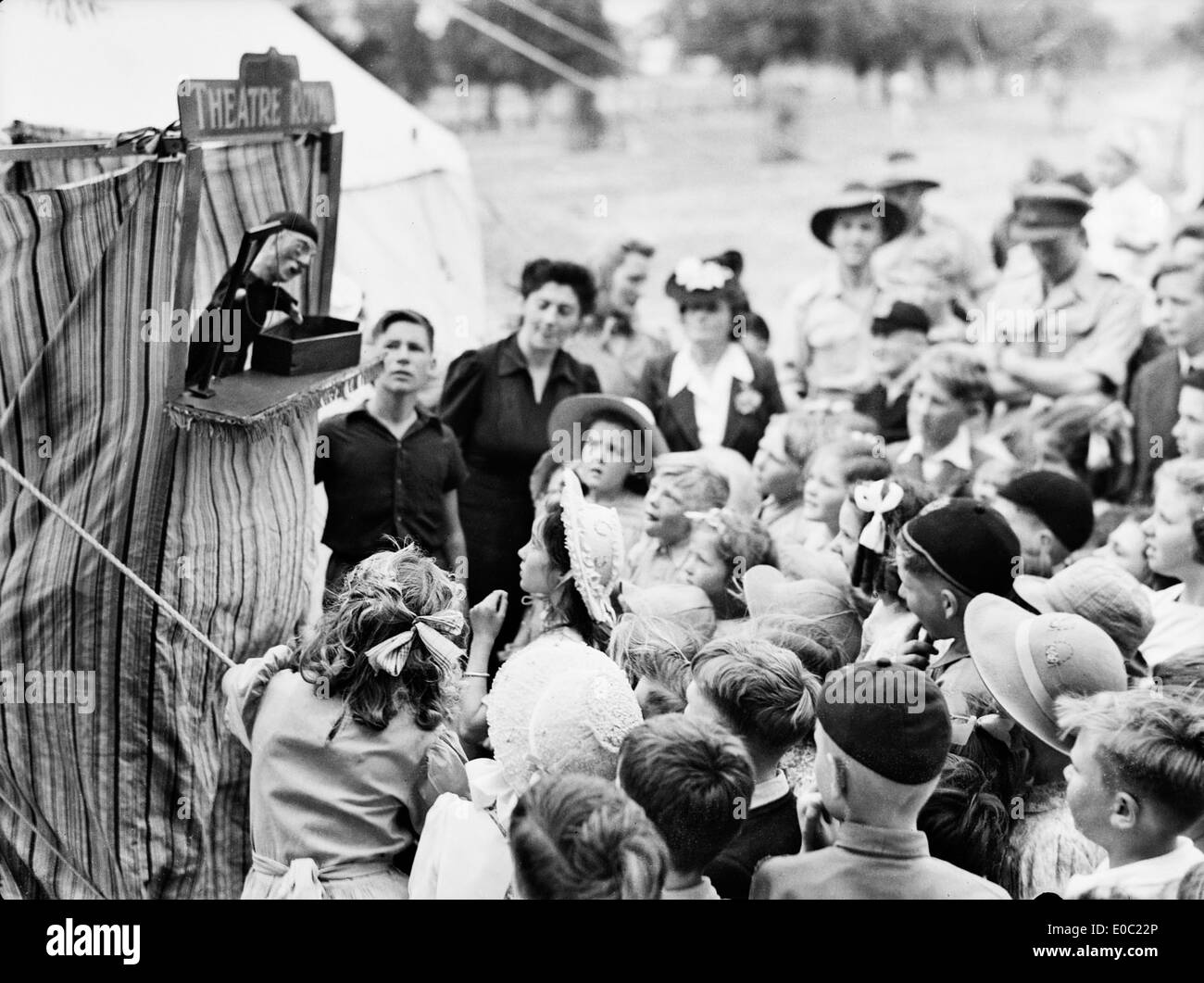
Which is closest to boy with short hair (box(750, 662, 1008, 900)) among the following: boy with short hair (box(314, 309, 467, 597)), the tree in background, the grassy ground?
boy with short hair (box(314, 309, 467, 597))

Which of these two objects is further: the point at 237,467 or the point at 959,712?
the point at 237,467

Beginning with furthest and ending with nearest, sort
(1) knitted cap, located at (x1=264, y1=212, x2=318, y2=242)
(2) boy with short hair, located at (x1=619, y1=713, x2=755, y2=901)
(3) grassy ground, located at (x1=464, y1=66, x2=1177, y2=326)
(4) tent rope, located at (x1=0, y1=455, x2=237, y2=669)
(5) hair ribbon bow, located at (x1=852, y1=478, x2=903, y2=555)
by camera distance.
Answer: (3) grassy ground, located at (x1=464, y1=66, x2=1177, y2=326), (1) knitted cap, located at (x1=264, y1=212, x2=318, y2=242), (5) hair ribbon bow, located at (x1=852, y1=478, x2=903, y2=555), (4) tent rope, located at (x1=0, y1=455, x2=237, y2=669), (2) boy with short hair, located at (x1=619, y1=713, x2=755, y2=901)

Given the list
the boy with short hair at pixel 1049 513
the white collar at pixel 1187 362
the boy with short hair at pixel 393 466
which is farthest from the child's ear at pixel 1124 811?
the white collar at pixel 1187 362

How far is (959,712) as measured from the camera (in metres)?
3.36

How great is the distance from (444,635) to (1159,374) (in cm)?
380

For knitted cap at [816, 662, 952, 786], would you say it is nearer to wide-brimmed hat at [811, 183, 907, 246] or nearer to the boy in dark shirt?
the boy in dark shirt

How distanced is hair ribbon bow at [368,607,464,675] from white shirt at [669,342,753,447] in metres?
2.63

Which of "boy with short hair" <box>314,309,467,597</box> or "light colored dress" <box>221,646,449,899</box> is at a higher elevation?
"boy with short hair" <box>314,309,467,597</box>

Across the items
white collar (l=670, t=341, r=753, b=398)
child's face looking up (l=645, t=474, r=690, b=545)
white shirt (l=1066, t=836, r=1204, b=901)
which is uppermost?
white collar (l=670, t=341, r=753, b=398)

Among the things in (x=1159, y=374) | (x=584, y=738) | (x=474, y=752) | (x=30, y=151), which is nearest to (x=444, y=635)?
(x=584, y=738)

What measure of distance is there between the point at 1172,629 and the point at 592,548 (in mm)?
1523

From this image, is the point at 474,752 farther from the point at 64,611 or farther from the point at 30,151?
the point at 30,151

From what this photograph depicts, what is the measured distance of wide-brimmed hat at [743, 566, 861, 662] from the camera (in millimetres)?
3785
